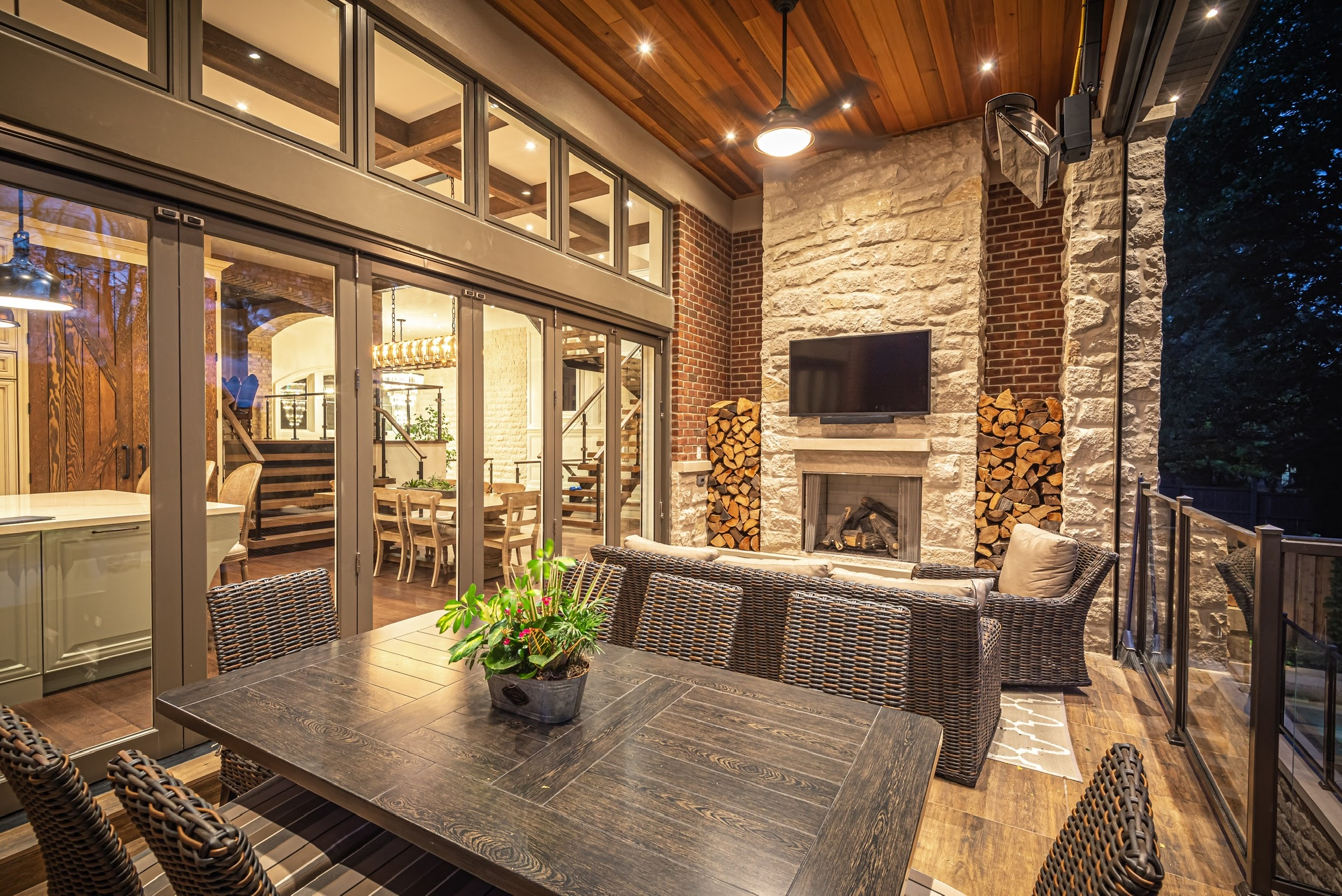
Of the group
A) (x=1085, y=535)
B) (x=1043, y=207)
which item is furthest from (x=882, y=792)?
(x=1043, y=207)

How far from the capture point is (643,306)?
16.4 feet

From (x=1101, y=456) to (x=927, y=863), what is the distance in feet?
10.1

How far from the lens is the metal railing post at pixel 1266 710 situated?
1.79m

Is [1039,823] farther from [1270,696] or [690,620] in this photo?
[690,620]

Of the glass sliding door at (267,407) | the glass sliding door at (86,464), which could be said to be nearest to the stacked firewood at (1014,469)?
the glass sliding door at (267,407)

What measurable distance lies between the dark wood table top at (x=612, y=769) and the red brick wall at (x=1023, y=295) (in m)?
4.25

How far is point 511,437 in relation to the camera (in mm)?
4043

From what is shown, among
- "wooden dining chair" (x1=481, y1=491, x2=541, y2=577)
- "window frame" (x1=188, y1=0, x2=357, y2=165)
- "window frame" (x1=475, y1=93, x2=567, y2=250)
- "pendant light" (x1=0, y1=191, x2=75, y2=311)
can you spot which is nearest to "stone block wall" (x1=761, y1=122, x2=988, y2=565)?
"window frame" (x1=475, y1=93, x2=567, y2=250)

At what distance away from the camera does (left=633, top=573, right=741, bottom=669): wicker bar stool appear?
1.99 metres

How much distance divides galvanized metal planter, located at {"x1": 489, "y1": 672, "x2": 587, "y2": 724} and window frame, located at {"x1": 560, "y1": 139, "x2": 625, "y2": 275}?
3462 mm

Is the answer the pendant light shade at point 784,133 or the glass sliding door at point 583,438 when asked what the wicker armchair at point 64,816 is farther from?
the pendant light shade at point 784,133

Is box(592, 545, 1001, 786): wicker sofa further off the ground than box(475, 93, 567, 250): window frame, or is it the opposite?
box(475, 93, 567, 250): window frame

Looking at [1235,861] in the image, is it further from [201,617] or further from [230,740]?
[201,617]

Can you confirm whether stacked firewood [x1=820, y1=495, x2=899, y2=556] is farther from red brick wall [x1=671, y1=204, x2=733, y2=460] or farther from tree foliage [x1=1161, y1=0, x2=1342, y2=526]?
tree foliage [x1=1161, y1=0, x2=1342, y2=526]
